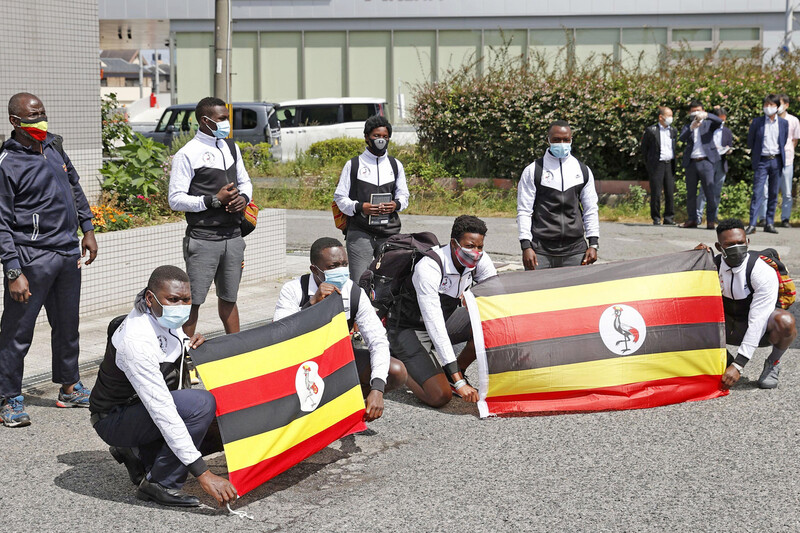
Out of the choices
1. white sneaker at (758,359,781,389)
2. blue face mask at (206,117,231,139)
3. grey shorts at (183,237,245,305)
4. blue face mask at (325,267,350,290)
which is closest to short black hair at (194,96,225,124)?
blue face mask at (206,117,231,139)

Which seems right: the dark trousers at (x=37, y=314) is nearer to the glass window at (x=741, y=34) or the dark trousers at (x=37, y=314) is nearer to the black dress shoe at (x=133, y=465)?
the black dress shoe at (x=133, y=465)

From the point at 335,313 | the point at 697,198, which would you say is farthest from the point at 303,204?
the point at 335,313

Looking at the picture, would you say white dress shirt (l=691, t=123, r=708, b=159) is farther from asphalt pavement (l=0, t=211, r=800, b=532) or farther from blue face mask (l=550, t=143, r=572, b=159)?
asphalt pavement (l=0, t=211, r=800, b=532)

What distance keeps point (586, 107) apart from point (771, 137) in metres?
3.65

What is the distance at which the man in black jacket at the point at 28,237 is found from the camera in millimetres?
6531

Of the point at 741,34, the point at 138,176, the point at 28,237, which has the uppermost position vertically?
the point at 741,34

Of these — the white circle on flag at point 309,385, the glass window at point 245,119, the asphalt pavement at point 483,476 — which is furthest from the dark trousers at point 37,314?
the glass window at point 245,119

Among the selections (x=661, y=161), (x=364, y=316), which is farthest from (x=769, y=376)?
(x=661, y=161)

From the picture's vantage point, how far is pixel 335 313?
6207mm

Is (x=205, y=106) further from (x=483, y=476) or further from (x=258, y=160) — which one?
(x=258, y=160)

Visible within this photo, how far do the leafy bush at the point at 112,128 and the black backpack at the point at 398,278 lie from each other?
5.74 m

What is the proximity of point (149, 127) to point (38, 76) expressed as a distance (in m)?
21.7

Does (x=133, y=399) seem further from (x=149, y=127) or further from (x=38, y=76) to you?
(x=149, y=127)

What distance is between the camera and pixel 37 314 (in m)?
6.80
